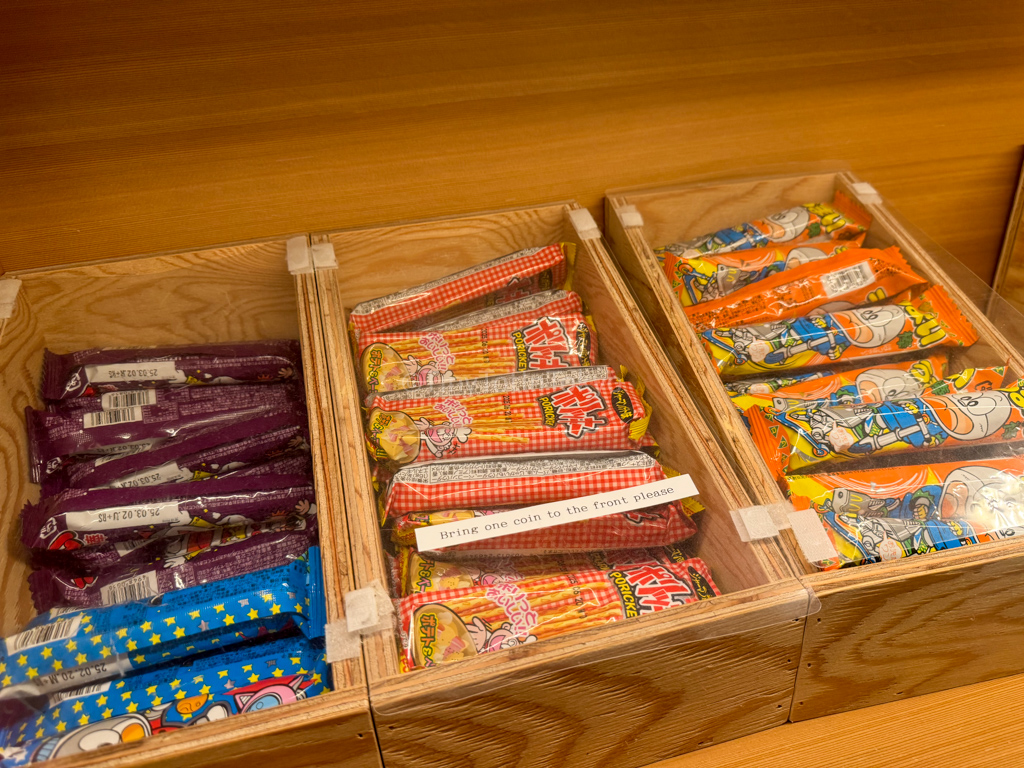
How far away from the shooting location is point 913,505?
1.12 m

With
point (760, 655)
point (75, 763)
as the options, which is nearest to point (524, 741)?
point (760, 655)

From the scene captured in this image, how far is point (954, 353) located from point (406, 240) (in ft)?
3.74

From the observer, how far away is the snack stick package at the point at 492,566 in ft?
3.54

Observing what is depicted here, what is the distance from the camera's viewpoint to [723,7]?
1439 millimetres

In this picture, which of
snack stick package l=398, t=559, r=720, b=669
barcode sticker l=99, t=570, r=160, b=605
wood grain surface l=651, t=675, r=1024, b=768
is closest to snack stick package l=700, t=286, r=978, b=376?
snack stick package l=398, t=559, r=720, b=669

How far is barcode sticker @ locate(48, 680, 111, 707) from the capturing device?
0.97 metres

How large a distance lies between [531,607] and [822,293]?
91 cm

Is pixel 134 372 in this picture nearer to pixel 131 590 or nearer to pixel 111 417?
pixel 111 417

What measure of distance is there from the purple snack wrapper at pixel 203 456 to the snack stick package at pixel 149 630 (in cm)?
26

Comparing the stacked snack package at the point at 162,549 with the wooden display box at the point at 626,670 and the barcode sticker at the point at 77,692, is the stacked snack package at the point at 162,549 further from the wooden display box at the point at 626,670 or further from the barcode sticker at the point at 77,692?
the wooden display box at the point at 626,670

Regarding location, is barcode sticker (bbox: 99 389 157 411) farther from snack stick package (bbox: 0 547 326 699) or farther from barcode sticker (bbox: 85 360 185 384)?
snack stick package (bbox: 0 547 326 699)

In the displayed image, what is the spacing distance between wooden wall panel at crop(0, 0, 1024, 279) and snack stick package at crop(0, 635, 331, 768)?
2.82ft

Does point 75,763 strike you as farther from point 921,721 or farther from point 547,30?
point 547,30

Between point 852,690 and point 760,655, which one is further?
point 852,690
